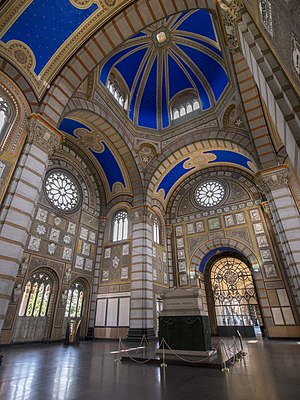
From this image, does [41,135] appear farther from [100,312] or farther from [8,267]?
[100,312]

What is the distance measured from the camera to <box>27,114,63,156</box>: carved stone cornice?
7.74 meters

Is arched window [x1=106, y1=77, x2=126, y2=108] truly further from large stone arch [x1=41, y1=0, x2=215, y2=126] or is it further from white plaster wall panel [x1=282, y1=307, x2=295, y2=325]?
white plaster wall panel [x1=282, y1=307, x2=295, y2=325]

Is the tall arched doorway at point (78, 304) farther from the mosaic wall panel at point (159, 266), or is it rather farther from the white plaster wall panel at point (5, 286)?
the white plaster wall panel at point (5, 286)

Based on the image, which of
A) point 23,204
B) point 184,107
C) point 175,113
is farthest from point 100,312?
point 184,107

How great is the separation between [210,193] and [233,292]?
24.3ft

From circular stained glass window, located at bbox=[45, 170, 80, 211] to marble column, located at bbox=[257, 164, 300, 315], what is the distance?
1102 cm

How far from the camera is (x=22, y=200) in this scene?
22.5ft

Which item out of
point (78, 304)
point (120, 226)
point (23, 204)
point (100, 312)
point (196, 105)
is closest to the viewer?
point (23, 204)

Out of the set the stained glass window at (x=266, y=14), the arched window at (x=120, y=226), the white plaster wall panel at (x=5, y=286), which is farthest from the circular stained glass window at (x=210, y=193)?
the white plaster wall panel at (x=5, y=286)

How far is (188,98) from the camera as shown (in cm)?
1727

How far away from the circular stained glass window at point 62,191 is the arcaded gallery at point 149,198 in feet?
0.30

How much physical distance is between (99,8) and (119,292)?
14.2 m

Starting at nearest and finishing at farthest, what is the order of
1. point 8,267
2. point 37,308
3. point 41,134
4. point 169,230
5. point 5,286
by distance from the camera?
point 5,286
point 8,267
point 41,134
point 37,308
point 169,230

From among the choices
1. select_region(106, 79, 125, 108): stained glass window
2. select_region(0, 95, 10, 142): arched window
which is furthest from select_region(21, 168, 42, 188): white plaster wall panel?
select_region(106, 79, 125, 108): stained glass window
